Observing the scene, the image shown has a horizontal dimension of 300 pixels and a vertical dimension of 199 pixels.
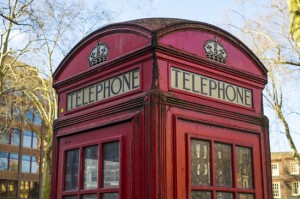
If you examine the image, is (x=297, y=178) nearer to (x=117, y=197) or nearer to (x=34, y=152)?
(x=34, y=152)

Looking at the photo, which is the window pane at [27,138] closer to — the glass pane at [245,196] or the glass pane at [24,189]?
the glass pane at [24,189]

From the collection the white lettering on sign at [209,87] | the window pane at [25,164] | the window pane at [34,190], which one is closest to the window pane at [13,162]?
the window pane at [25,164]

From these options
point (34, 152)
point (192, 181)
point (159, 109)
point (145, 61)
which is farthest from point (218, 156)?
point (34, 152)

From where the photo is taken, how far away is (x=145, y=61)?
357 cm

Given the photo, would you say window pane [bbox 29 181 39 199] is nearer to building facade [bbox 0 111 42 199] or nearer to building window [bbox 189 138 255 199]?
building facade [bbox 0 111 42 199]

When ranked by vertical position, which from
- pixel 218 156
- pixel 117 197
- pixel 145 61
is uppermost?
pixel 145 61

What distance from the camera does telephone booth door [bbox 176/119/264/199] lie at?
343 centimetres

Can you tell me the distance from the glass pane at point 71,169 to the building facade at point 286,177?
4804 centimetres

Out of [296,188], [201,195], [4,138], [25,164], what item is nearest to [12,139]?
[4,138]

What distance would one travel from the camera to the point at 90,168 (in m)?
3.82

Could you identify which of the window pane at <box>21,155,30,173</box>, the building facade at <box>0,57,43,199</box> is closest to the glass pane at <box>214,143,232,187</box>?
the building facade at <box>0,57,43,199</box>

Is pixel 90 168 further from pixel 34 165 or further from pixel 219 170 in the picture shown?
pixel 34 165

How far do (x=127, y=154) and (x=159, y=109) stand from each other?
0.48 metres

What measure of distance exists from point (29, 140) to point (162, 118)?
45.1 m
